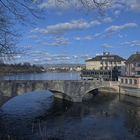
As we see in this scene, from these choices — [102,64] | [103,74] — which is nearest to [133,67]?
[103,74]

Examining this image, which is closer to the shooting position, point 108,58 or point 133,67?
point 133,67

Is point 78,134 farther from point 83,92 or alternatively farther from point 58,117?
point 83,92

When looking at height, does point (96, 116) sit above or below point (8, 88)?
below

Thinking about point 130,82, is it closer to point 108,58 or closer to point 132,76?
point 132,76

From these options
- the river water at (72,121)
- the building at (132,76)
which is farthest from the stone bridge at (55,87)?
the building at (132,76)

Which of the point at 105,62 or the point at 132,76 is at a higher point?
the point at 105,62

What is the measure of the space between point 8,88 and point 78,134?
83.7 feet

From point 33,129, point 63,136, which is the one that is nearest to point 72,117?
point 33,129

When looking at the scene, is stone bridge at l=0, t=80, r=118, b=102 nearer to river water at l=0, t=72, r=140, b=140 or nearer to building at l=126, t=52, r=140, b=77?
river water at l=0, t=72, r=140, b=140

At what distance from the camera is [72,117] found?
4812 cm

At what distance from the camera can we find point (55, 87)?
64.1 m

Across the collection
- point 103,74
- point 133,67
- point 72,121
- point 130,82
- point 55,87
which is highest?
point 133,67

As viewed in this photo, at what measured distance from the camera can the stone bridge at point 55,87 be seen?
57.2 meters

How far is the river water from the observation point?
3356 cm
